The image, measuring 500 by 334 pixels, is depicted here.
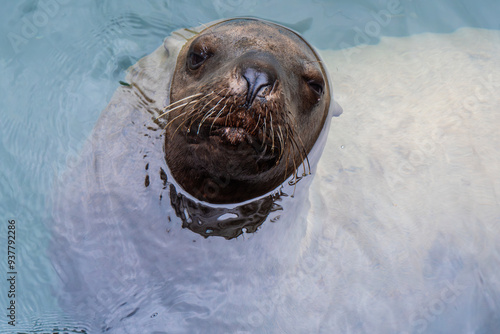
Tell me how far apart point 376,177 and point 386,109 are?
0.80 m

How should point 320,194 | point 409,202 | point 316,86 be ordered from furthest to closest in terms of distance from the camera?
1. point 409,202
2. point 320,194
3. point 316,86

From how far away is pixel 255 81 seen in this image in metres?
2.56

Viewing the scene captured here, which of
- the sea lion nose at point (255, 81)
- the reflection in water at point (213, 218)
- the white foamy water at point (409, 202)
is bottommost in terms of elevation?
the white foamy water at point (409, 202)

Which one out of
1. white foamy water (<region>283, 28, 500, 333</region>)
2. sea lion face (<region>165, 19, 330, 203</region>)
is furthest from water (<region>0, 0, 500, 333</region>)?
sea lion face (<region>165, 19, 330, 203</region>)

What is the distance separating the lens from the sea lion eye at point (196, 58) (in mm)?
3283

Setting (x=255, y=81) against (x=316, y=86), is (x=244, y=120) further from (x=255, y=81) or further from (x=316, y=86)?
(x=316, y=86)

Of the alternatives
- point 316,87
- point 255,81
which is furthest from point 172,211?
point 316,87

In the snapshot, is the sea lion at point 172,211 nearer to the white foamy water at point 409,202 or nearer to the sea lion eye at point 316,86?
the sea lion eye at point 316,86

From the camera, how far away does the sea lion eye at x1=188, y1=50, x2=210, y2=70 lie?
3.28 metres

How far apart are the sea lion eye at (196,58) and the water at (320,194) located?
106 cm

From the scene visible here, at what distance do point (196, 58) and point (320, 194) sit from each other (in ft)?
5.25

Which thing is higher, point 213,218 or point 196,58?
point 196,58

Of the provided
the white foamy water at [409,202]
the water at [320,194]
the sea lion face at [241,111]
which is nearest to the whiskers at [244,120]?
the sea lion face at [241,111]

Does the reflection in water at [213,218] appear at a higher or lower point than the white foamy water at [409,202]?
higher
